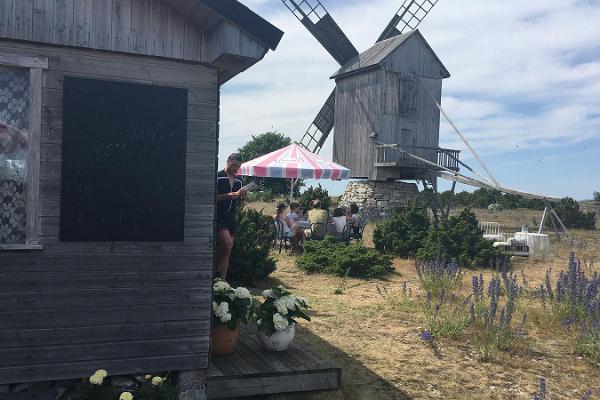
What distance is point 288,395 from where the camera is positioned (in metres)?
5.04

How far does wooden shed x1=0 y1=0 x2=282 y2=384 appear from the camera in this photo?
Result: 13.7 ft

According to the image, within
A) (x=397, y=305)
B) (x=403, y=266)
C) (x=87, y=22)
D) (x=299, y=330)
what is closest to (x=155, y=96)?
(x=87, y=22)

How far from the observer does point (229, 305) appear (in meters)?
5.41

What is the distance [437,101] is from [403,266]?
12.0m

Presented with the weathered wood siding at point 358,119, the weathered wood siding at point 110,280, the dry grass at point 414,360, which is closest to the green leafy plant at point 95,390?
the weathered wood siding at point 110,280

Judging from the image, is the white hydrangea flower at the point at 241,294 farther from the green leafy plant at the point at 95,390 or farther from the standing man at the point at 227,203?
the green leafy plant at the point at 95,390

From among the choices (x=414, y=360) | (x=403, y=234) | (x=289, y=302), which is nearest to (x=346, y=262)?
(x=403, y=234)

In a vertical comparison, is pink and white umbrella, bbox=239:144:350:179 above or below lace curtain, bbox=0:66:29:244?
above

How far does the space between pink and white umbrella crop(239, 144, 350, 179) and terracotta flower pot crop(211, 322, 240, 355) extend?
8484 mm

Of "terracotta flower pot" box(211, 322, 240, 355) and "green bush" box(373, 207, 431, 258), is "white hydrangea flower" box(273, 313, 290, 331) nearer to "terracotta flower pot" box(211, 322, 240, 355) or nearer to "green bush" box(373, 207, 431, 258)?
"terracotta flower pot" box(211, 322, 240, 355)

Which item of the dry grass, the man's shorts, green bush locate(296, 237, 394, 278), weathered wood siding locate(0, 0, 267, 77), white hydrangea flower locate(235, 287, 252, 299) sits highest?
weathered wood siding locate(0, 0, 267, 77)

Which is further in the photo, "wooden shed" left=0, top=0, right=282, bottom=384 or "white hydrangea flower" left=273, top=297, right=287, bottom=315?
"white hydrangea flower" left=273, top=297, right=287, bottom=315

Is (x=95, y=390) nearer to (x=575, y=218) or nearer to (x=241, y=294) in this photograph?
(x=241, y=294)

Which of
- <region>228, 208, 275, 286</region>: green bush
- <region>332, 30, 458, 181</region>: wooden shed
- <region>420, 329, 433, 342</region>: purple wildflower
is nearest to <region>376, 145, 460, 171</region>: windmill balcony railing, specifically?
<region>332, 30, 458, 181</region>: wooden shed
